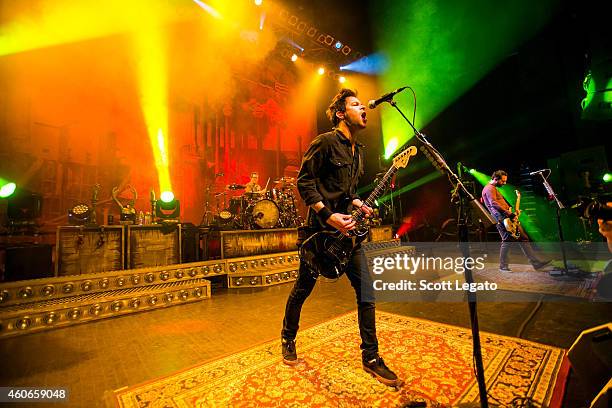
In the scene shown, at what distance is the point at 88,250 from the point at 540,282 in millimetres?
8320

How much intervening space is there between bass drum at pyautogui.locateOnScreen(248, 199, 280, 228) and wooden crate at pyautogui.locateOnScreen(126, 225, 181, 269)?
1.91 meters

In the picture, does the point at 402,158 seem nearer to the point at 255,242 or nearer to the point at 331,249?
the point at 331,249

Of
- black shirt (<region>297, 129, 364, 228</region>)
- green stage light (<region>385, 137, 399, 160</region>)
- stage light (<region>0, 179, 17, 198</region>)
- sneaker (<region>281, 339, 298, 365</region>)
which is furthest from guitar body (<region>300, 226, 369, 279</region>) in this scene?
green stage light (<region>385, 137, 399, 160</region>)

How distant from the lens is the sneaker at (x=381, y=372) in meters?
1.99

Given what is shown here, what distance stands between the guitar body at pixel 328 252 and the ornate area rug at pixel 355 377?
85cm

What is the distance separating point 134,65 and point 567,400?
37.1 ft

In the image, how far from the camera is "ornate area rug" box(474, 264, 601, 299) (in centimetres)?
417

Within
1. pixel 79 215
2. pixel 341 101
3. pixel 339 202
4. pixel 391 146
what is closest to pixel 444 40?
pixel 391 146

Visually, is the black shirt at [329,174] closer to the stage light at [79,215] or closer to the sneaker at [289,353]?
the sneaker at [289,353]

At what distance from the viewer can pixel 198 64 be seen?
9805 millimetres

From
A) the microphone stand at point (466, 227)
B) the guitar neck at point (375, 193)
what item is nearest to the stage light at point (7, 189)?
the guitar neck at point (375, 193)

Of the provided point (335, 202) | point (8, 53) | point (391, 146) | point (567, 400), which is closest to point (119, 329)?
point (335, 202)

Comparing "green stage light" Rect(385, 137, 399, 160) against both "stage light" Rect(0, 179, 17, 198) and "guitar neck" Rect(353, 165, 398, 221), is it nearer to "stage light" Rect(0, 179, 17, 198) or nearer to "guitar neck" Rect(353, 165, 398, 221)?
"guitar neck" Rect(353, 165, 398, 221)

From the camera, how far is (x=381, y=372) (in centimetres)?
206
